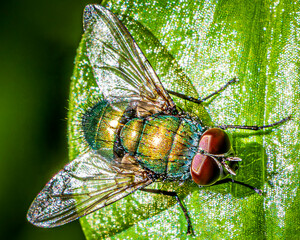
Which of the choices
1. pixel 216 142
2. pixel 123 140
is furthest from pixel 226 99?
pixel 123 140

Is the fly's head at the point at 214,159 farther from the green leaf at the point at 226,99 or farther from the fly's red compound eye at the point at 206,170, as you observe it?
the green leaf at the point at 226,99

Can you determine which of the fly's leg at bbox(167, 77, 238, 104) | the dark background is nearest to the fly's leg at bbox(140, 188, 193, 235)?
the fly's leg at bbox(167, 77, 238, 104)

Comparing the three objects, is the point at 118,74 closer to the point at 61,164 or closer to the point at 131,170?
the point at 131,170

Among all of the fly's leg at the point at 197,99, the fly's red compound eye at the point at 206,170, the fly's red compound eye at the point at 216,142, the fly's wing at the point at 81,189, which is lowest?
the fly's wing at the point at 81,189

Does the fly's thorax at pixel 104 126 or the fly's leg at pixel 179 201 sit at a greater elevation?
the fly's thorax at pixel 104 126

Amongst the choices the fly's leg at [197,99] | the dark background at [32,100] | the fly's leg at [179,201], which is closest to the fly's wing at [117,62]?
the fly's leg at [197,99]

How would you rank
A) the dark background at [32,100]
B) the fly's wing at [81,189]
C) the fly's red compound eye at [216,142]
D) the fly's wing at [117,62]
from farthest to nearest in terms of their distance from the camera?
the dark background at [32,100]
the fly's wing at [117,62]
the fly's wing at [81,189]
the fly's red compound eye at [216,142]

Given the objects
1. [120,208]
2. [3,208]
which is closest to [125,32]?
[120,208]
